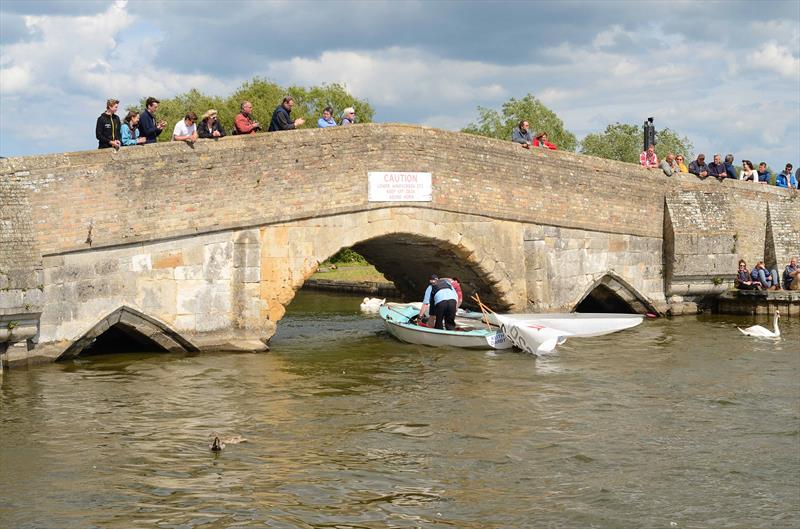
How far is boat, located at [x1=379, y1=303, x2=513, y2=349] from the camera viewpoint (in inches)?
634

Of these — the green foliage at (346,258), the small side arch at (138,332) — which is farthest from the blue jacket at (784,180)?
the green foliage at (346,258)

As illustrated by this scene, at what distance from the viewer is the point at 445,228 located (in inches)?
661

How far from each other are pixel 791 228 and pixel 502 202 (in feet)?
30.0

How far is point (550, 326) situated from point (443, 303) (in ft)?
6.71

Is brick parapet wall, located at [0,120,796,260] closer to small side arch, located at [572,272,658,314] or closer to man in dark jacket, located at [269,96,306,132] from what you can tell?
man in dark jacket, located at [269,96,306,132]

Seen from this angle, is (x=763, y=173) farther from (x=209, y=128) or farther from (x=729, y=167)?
(x=209, y=128)

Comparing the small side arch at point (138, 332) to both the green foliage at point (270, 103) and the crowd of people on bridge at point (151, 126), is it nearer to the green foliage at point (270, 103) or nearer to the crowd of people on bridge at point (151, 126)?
the crowd of people on bridge at point (151, 126)

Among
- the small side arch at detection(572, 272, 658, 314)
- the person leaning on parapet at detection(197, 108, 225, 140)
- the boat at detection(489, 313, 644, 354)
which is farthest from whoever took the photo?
the small side arch at detection(572, 272, 658, 314)

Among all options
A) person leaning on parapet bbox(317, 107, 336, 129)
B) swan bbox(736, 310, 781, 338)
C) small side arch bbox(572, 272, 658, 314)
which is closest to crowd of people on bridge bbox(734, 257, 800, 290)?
small side arch bbox(572, 272, 658, 314)

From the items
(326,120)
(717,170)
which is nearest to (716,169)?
(717,170)

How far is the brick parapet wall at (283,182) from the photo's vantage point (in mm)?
13602

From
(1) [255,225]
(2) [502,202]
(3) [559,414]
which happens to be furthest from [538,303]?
(3) [559,414]

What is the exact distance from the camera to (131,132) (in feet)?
48.2

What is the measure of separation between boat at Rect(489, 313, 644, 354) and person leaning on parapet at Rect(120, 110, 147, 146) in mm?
6508
